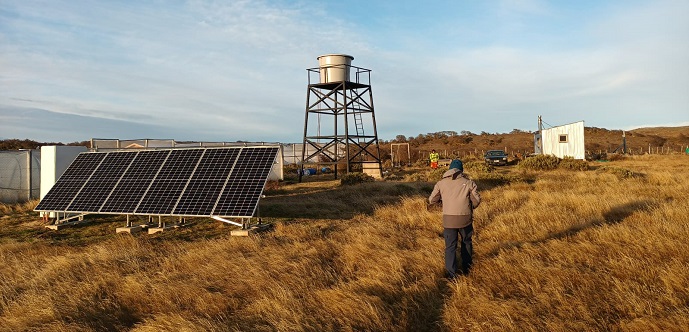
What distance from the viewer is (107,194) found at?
13.2 metres

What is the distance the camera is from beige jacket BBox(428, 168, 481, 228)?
7457 millimetres

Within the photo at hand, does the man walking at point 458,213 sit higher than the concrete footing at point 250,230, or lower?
higher

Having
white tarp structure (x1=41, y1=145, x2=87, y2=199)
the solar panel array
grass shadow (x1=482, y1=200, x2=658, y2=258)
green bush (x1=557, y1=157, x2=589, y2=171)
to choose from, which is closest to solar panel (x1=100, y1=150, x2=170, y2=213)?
the solar panel array

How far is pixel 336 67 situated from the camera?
1048 inches

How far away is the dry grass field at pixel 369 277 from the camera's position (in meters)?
5.60

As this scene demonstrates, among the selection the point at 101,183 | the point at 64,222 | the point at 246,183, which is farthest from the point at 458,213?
the point at 64,222

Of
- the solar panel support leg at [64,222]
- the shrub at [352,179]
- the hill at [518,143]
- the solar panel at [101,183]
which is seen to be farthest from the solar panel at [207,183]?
the hill at [518,143]

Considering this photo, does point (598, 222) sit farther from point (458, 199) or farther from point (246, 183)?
point (246, 183)

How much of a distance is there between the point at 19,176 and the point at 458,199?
64.0ft

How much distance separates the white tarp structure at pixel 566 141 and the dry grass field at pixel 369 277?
2423cm

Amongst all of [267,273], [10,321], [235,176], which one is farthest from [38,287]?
[235,176]

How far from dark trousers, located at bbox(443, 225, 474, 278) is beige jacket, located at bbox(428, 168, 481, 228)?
12 centimetres

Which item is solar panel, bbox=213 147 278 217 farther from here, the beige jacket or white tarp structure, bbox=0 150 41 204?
white tarp structure, bbox=0 150 41 204

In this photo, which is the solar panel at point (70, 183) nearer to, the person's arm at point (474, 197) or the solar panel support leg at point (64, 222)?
the solar panel support leg at point (64, 222)
